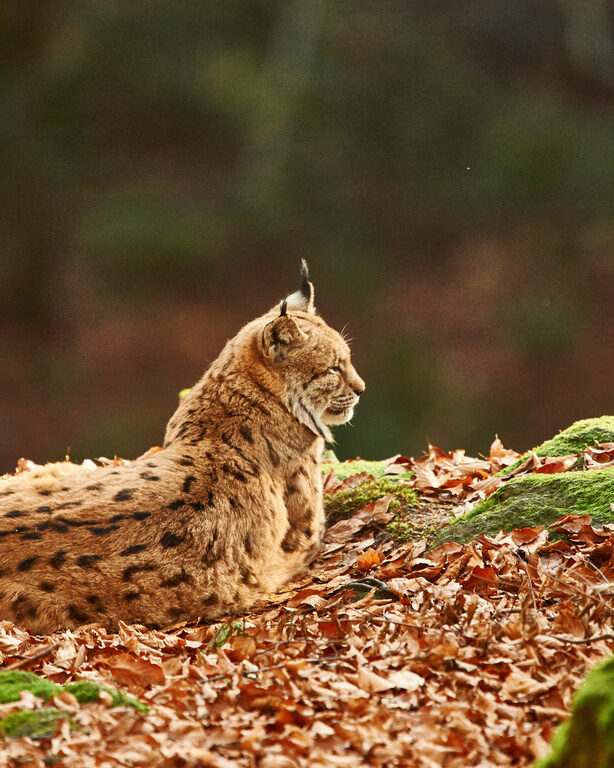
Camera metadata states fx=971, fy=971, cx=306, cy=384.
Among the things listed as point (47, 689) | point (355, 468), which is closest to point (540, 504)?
point (355, 468)

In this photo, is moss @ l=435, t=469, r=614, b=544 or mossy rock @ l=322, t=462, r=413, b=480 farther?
mossy rock @ l=322, t=462, r=413, b=480

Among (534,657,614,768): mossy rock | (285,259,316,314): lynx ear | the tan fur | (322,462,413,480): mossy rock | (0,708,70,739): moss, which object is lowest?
(534,657,614,768): mossy rock

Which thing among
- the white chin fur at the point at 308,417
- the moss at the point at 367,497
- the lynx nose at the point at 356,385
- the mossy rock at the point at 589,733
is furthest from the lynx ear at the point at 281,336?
the mossy rock at the point at 589,733

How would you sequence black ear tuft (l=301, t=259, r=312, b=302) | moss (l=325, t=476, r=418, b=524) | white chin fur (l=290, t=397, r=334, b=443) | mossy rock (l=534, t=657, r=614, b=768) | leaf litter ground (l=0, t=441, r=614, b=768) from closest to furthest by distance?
mossy rock (l=534, t=657, r=614, b=768), leaf litter ground (l=0, t=441, r=614, b=768), white chin fur (l=290, t=397, r=334, b=443), moss (l=325, t=476, r=418, b=524), black ear tuft (l=301, t=259, r=312, b=302)

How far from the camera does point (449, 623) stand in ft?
14.7

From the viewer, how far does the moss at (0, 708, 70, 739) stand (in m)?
3.58

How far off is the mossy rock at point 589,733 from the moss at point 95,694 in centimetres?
159

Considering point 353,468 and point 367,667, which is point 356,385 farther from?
point 367,667

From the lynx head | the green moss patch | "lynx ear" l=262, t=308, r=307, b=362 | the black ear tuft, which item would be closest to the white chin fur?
the lynx head

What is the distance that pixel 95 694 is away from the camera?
3863 millimetres

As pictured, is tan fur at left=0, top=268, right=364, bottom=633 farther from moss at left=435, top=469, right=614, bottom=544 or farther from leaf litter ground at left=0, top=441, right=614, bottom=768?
moss at left=435, top=469, right=614, bottom=544

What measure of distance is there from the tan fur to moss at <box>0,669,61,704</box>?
1127 mm

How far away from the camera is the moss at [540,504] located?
19.1 ft

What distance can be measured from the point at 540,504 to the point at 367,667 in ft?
7.32
